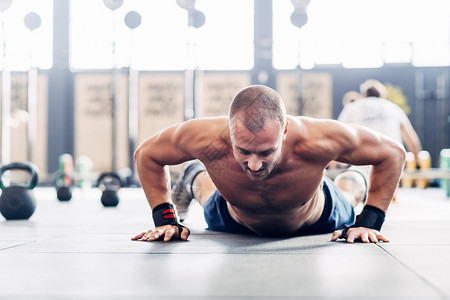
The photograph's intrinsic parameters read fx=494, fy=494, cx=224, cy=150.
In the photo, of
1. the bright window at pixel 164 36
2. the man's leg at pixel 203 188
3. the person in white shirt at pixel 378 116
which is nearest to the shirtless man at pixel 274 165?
the man's leg at pixel 203 188

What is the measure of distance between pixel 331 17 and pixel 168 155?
21.6ft

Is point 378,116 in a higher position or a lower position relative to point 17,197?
Result: higher

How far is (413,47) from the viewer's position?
831 centimetres

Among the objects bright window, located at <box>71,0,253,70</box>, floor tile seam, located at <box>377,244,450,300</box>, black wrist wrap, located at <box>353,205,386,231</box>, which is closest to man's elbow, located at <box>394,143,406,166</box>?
black wrist wrap, located at <box>353,205,386,231</box>

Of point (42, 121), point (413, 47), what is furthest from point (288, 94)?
point (42, 121)

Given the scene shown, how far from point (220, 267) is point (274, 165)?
50 cm

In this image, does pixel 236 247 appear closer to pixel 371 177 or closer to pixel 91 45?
pixel 371 177

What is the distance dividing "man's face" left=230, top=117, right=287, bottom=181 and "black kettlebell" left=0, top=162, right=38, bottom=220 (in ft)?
5.66

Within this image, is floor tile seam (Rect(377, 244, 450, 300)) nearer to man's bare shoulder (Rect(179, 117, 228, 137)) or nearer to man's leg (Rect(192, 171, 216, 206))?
man's bare shoulder (Rect(179, 117, 228, 137))

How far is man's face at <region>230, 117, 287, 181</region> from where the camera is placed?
1572mm

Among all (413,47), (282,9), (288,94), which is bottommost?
(288,94)

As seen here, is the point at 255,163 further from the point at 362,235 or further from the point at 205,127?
the point at 362,235

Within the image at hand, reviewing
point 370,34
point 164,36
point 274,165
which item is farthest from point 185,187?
point 370,34

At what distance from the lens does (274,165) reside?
1716 millimetres
